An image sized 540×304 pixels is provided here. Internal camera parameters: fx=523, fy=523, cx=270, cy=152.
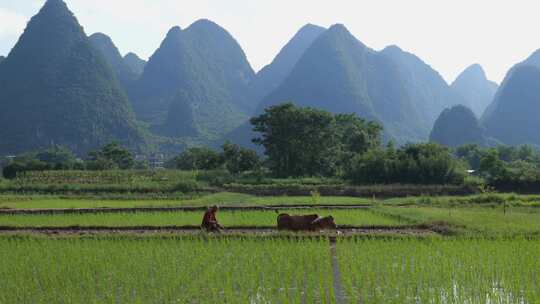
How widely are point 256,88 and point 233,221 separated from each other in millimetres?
142223

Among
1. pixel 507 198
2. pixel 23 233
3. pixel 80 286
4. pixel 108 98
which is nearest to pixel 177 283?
pixel 80 286

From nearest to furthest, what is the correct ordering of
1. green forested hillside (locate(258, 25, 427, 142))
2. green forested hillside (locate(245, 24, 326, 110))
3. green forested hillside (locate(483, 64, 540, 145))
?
green forested hillside (locate(483, 64, 540, 145)), green forested hillside (locate(258, 25, 427, 142)), green forested hillside (locate(245, 24, 326, 110))

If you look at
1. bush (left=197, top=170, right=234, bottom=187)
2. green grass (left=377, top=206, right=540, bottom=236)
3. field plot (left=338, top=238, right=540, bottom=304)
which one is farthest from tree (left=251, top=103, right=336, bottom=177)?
field plot (left=338, top=238, right=540, bottom=304)

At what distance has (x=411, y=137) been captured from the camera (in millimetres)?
128750

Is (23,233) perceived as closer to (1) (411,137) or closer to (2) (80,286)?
(2) (80,286)

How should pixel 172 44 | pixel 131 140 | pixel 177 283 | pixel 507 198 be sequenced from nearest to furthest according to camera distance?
pixel 177 283 → pixel 507 198 → pixel 131 140 → pixel 172 44

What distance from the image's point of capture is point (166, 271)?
870cm

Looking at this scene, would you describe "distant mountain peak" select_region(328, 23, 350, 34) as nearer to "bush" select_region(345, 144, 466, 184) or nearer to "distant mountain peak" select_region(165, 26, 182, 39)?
"distant mountain peak" select_region(165, 26, 182, 39)

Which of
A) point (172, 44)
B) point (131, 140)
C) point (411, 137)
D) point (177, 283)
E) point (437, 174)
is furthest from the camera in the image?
point (172, 44)

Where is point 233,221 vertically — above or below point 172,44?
below

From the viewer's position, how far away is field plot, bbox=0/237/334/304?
23.8 ft

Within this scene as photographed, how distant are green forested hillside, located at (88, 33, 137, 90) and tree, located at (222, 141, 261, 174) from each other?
105766mm

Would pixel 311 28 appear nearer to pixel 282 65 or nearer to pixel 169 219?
pixel 282 65

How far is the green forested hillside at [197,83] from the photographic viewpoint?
118875 millimetres
